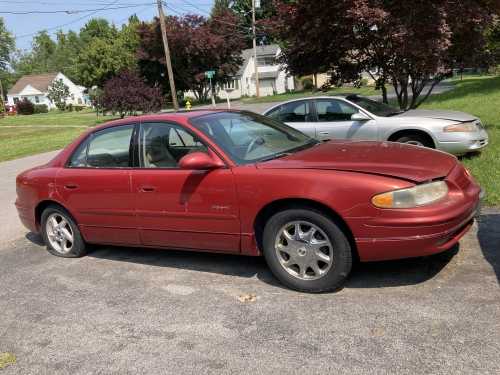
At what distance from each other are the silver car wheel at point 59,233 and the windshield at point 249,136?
2.08 meters

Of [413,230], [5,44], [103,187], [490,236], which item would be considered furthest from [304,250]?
[5,44]

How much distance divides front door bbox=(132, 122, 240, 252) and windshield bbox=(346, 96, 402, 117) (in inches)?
197

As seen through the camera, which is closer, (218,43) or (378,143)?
(378,143)

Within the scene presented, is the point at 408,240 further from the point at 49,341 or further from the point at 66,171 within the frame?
the point at 66,171

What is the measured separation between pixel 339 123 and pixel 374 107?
772mm

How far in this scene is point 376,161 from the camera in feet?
13.8

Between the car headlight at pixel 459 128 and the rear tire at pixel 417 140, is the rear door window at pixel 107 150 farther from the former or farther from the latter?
the car headlight at pixel 459 128

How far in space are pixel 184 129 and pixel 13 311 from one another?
87.2 inches

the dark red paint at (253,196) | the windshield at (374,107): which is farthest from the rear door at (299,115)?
the dark red paint at (253,196)

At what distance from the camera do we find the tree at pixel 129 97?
100 feet

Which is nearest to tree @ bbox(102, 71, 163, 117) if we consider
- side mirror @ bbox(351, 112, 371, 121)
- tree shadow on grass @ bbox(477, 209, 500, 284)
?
side mirror @ bbox(351, 112, 371, 121)

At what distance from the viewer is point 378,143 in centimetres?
498

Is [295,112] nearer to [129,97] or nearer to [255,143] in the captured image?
[255,143]

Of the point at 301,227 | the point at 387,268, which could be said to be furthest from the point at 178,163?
the point at 387,268
